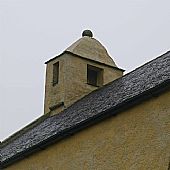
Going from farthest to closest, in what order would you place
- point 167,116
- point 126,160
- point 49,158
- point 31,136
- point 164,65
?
point 31,136, point 49,158, point 164,65, point 126,160, point 167,116

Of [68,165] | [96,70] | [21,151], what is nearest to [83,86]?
[96,70]

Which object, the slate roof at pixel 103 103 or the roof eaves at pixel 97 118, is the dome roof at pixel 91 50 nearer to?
the slate roof at pixel 103 103

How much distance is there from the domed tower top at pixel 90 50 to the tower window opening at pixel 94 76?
0.42 m

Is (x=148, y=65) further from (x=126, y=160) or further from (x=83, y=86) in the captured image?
(x=83, y=86)

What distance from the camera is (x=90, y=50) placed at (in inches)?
965

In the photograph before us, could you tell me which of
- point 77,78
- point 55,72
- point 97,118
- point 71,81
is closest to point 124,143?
point 97,118

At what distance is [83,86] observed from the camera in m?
23.5

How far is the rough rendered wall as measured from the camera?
1261cm

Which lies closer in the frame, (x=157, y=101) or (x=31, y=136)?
(x=157, y=101)

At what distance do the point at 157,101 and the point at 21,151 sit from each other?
660 centimetres

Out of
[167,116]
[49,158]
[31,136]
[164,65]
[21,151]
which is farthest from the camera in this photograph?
[31,136]

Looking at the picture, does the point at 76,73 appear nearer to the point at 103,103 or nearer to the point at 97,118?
the point at 103,103

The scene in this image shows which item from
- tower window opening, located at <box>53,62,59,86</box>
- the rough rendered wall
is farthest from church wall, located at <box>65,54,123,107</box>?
the rough rendered wall

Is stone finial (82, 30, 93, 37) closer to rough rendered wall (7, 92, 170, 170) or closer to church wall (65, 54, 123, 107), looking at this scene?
church wall (65, 54, 123, 107)
